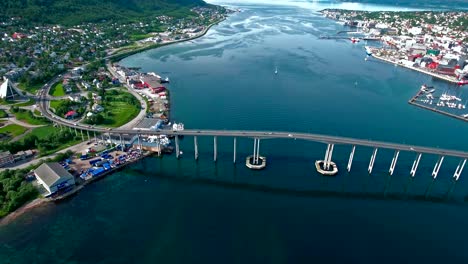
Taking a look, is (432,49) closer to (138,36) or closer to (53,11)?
(138,36)

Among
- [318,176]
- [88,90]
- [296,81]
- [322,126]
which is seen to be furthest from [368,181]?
[88,90]

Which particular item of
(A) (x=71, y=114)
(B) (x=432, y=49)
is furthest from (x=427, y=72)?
(A) (x=71, y=114)

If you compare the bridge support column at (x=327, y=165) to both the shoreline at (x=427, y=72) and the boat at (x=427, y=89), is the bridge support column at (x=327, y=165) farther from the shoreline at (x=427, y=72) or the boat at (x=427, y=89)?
the shoreline at (x=427, y=72)

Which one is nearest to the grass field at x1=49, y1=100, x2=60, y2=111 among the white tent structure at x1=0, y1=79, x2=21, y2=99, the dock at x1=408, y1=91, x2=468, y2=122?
the white tent structure at x1=0, y1=79, x2=21, y2=99

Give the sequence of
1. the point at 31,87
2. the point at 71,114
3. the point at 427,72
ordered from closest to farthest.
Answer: the point at 71,114 < the point at 31,87 < the point at 427,72

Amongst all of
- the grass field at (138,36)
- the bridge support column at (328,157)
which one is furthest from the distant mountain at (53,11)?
the bridge support column at (328,157)

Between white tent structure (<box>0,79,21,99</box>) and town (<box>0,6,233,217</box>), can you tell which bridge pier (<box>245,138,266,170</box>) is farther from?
white tent structure (<box>0,79,21,99</box>)
